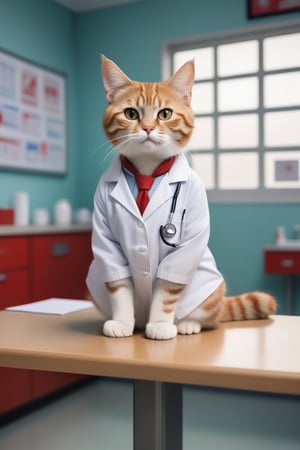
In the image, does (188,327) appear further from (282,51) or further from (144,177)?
(282,51)

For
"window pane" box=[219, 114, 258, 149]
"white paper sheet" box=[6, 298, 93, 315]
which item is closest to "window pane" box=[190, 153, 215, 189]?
"window pane" box=[219, 114, 258, 149]

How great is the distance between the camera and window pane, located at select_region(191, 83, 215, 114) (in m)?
3.61

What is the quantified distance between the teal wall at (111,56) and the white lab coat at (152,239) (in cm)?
220

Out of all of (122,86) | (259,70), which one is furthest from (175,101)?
(259,70)

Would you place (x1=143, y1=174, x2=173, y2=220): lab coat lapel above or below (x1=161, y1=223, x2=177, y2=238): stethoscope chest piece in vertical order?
above

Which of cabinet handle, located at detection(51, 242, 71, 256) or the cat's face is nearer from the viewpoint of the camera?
the cat's face

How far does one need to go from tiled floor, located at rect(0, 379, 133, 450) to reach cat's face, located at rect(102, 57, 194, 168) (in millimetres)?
1691

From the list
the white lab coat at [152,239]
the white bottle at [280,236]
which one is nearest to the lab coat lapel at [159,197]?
the white lab coat at [152,239]

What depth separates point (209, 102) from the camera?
11.9 ft

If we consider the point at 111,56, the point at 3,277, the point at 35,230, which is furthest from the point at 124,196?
the point at 111,56

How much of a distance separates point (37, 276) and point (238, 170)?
4.98ft

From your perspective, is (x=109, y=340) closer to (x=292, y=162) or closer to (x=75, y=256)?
(x=75, y=256)

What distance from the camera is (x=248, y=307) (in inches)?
48.4

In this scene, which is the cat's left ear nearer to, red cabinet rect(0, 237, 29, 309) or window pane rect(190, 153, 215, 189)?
red cabinet rect(0, 237, 29, 309)
